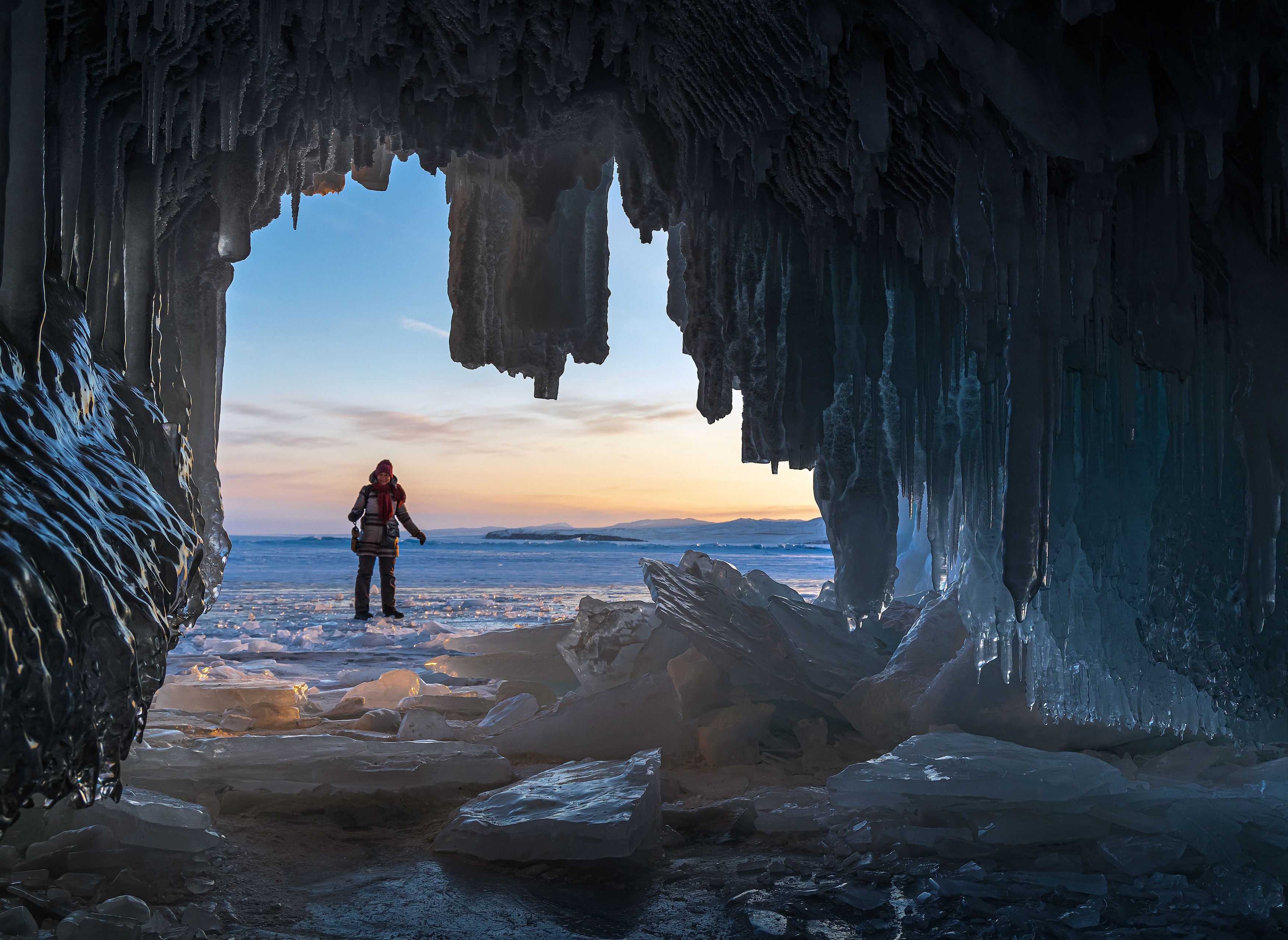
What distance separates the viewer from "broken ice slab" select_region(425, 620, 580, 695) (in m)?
5.64

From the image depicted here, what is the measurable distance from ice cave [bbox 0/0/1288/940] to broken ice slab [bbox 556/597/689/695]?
3 centimetres

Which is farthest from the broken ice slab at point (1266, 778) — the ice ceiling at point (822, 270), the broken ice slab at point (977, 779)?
the broken ice slab at point (977, 779)

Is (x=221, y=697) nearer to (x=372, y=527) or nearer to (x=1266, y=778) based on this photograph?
(x=372, y=527)

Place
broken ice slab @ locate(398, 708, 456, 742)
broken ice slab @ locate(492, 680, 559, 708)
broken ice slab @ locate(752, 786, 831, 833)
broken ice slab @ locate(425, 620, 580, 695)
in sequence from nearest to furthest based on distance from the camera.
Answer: broken ice slab @ locate(752, 786, 831, 833) < broken ice slab @ locate(398, 708, 456, 742) < broken ice slab @ locate(492, 680, 559, 708) < broken ice slab @ locate(425, 620, 580, 695)

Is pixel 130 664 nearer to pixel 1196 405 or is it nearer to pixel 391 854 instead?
pixel 391 854

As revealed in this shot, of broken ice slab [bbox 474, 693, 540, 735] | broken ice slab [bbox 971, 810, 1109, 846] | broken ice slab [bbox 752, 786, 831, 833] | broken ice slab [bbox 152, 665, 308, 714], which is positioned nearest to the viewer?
broken ice slab [bbox 971, 810, 1109, 846]

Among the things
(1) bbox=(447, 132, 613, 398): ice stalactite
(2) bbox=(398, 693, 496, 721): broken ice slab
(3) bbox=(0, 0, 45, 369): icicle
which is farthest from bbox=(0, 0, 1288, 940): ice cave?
(1) bbox=(447, 132, 613, 398): ice stalactite

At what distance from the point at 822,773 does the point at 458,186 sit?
15.5ft

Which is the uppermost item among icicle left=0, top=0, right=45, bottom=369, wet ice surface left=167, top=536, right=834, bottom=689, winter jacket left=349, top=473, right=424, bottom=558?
icicle left=0, top=0, right=45, bottom=369

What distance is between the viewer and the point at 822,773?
3.74 m

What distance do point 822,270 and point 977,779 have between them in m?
2.61

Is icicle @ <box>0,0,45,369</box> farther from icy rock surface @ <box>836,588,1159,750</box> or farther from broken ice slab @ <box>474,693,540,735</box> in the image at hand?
icy rock surface @ <box>836,588,1159,750</box>

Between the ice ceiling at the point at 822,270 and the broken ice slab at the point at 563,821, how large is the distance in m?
1.09

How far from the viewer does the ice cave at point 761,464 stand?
2289 mm
